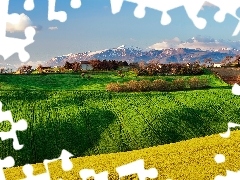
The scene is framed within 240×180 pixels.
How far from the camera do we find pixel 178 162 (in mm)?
29625

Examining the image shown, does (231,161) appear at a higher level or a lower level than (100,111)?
lower

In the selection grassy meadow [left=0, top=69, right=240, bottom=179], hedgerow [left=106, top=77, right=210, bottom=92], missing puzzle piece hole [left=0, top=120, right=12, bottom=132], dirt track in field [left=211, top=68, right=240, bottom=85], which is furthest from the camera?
dirt track in field [left=211, top=68, right=240, bottom=85]

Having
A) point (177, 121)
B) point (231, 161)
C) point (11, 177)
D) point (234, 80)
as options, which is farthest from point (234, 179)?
point (234, 80)

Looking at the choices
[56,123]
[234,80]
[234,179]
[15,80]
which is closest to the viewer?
[234,179]

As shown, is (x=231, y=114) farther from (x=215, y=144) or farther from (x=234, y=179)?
(x=234, y=179)

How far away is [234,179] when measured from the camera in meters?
23.4

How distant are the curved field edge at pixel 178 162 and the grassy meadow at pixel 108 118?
62.4ft

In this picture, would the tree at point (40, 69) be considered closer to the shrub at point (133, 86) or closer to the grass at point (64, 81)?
the grass at point (64, 81)

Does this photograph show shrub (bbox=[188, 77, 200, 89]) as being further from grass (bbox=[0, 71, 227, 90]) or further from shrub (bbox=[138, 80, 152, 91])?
shrub (bbox=[138, 80, 152, 91])

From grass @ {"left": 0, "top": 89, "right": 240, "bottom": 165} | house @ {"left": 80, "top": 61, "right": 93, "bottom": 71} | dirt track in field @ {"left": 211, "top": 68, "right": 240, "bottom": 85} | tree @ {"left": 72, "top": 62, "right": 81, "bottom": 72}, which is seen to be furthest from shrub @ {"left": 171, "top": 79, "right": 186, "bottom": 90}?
house @ {"left": 80, "top": 61, "right": 93, "bottom": 71}

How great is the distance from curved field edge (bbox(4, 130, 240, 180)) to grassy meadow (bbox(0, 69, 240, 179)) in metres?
19.0

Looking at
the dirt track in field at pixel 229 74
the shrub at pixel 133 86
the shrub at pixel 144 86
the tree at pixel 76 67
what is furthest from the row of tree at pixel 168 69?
the shrub at pixel 133 86

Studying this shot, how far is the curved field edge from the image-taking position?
27.5m

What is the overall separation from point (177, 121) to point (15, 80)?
31933 mm
